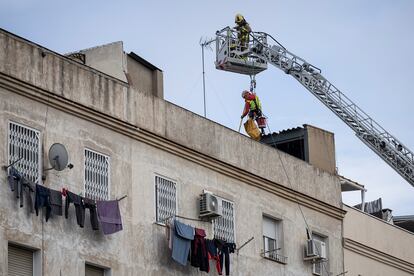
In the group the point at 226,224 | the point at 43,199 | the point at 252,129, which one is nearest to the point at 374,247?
the point at 252,129

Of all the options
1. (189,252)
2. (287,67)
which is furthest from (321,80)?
(189,252)

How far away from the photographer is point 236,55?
50719mm

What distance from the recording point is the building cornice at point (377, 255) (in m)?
45.2

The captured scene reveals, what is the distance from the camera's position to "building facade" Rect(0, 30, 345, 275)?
3219 cm

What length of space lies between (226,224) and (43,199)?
8.62 metres

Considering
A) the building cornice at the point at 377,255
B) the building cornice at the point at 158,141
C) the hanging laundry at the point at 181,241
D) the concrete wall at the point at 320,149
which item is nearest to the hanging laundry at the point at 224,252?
the hanging laundry at the point at 181,241

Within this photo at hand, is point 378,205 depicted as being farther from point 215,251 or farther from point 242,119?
point 215,251

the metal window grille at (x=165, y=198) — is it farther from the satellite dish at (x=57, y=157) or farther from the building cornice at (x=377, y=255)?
the building cornice at (x=377, y=255)

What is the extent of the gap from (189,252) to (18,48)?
A: 7917mm

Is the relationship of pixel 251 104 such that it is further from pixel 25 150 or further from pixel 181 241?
pixel 25 150

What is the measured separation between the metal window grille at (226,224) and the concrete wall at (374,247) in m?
6.77

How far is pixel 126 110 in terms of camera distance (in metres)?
36.1

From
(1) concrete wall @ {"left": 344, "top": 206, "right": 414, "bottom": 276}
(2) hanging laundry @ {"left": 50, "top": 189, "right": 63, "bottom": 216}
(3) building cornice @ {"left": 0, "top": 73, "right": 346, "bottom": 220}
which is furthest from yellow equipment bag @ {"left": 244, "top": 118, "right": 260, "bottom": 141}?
(2) hanging laundry @ {"left": 50, "top": 189, "right": 63, "bottom": 216}

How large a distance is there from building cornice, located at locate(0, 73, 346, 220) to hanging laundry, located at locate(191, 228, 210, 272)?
244 cm
